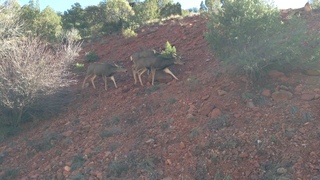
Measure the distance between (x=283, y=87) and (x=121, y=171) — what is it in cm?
466

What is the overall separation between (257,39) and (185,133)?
363 cm

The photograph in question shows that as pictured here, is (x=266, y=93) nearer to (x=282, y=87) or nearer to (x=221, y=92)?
(x=282, y=87)

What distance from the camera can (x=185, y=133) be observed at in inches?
400

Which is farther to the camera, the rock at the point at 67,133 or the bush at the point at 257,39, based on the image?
the rock at the point at 67,133

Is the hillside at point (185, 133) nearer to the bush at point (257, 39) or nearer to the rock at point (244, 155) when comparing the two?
the rock at point (244, 155)

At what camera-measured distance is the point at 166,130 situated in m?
10.6

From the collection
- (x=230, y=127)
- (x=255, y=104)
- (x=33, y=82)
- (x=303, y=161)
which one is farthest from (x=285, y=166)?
(x=33, y=82)

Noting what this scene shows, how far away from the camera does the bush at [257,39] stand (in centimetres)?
1102

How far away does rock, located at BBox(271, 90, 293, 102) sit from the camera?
404 inches

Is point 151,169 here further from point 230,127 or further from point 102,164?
point 230,127

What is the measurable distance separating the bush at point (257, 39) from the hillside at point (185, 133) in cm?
53

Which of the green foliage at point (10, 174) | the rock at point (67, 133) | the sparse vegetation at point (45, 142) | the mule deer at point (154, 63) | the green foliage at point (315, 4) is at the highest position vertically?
the green foliage at point (315, 4)

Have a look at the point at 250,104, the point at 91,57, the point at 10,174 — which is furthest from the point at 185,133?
the point at 91,57

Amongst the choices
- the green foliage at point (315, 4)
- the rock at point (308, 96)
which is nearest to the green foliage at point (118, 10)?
the green foliage at point (315, 4)
